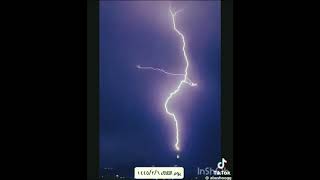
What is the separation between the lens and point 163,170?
3.44 meters

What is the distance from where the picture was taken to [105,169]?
136 inches

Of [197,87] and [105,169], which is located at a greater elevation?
[197,87]

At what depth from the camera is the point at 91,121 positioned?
135 inches

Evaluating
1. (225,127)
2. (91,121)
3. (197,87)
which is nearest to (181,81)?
(197,87)

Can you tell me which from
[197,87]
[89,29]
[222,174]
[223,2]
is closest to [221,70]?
[197,87]

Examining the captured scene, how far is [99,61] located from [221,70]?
0.82 metres

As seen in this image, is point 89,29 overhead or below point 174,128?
overhead

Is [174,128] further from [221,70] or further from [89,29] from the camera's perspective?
[89,29]

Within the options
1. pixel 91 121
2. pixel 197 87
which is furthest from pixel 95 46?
pixel 197 87

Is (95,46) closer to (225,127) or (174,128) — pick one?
(174,128)

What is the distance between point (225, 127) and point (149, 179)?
0.60 metres

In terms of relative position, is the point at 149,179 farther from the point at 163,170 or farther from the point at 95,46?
the point at 95,46

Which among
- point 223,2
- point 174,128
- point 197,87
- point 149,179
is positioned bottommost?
point 149,179

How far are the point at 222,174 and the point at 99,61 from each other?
1.10 m
